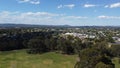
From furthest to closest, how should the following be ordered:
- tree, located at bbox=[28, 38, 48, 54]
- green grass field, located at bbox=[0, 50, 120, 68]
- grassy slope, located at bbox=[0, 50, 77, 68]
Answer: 1. tree, located at bbox=[28, 38, 48, 54]
2. grassy slope, located at bbox=[0, 50, 77, 68]
3. green grass field, located at bbox=[0, 50, 120, 68]

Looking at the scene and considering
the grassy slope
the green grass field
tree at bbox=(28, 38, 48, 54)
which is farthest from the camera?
tree at bbox=(28, 38, 48, 54)

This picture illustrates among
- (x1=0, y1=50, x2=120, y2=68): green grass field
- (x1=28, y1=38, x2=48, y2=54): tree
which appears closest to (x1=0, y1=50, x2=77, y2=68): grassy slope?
(x1=0, y1=50, x2=120, y2=68): green grass field

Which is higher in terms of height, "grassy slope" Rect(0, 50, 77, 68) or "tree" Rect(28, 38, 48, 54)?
"tree" Rect(28, 38, 48, 54)

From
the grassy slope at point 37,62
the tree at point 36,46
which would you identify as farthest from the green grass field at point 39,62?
the tree at point 36,46

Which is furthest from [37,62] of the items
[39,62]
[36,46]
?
[36,46]

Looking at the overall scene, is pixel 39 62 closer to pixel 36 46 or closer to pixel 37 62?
pixel 37 62

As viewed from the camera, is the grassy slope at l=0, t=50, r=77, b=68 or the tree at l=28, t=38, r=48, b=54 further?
the tree at l=28, t=38, r=48, b=54

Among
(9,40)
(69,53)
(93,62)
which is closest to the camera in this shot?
(93,62)

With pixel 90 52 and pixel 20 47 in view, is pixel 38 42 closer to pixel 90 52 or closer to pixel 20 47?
pixel 20 47

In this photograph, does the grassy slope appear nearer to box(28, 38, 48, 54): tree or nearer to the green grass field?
the green grass field

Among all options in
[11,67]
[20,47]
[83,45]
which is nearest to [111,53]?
[83,45]

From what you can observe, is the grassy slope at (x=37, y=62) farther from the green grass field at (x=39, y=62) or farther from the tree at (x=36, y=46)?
the tree at (x=36, y=46)
